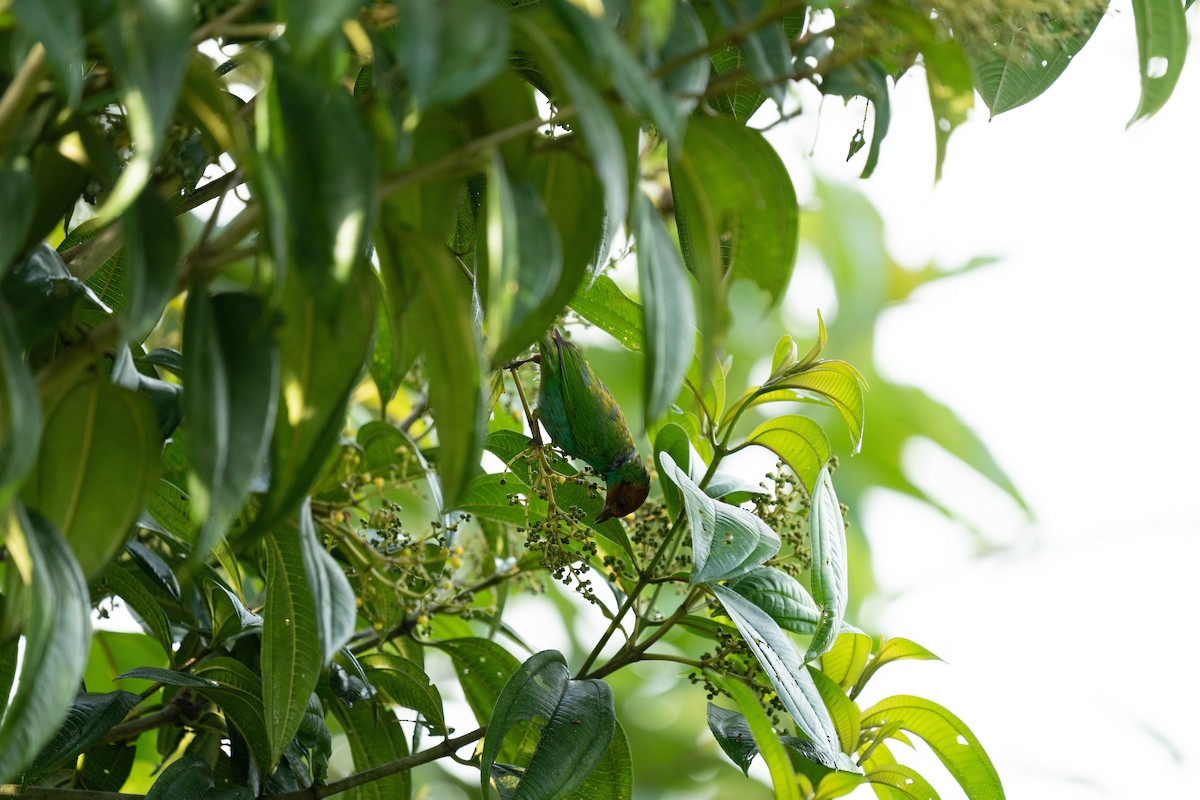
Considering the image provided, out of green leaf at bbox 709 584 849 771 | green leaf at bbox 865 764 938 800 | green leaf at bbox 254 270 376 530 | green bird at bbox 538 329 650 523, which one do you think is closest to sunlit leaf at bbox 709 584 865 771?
green leaf at bbox 709 584 849 771

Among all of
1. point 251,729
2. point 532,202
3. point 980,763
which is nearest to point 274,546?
point 251,729

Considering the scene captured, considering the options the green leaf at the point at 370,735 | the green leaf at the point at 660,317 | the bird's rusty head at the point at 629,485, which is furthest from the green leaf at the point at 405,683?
the green leaf at the point at 660,317

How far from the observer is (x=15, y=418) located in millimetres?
451

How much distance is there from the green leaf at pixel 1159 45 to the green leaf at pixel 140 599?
91 centimetres

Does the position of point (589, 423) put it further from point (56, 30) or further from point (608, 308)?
point (56, 30)

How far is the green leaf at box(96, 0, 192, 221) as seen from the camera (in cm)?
44

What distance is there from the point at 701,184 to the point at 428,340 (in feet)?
0.61

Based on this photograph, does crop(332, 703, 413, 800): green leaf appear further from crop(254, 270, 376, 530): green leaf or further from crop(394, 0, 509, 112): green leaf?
crop(394, 0, 509, 112): green leaf

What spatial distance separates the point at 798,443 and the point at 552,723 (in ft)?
1.16

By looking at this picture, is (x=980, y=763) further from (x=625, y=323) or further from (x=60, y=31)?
(x=60, y=31)

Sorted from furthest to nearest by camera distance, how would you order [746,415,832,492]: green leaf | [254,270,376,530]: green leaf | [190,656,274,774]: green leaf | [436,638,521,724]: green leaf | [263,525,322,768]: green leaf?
[436,638,521,724]: green leaf < [746,415,832,492]: green leaf < [190,656,274,774]: green leaf < [263,525,322,768]: green leaf < [254,270,376,530]: green leaf

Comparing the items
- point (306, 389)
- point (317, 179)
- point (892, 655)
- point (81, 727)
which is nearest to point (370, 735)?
point (81, 727)

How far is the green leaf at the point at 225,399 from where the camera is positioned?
0.48 metres

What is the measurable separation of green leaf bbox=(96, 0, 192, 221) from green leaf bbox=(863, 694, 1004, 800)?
2.86 ft
